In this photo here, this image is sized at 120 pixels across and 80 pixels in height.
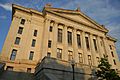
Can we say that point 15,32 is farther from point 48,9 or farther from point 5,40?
point 48,9

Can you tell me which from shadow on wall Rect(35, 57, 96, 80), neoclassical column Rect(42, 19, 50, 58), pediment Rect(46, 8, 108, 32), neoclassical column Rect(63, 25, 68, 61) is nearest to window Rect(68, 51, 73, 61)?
neoclassical column Rect(63, 25, 68, 61)

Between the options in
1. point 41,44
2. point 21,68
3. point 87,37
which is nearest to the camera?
point 21,68

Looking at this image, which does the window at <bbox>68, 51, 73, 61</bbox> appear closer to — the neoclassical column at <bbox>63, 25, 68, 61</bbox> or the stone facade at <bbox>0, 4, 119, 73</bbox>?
the stone facade at <bbox>0, 4, 119, 73</bbox>

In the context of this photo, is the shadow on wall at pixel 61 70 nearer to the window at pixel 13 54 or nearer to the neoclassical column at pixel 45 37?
the neoclassical column at pixel 45 37

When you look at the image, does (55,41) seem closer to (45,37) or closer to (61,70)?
(45,37)

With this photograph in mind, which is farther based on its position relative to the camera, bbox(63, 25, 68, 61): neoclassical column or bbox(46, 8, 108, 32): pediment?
bbox(46, 8, 108, 32): pediment

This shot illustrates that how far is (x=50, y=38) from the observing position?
28453 millimetres

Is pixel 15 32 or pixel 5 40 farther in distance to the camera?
pixel 15 32

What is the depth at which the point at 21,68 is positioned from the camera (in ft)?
78.8

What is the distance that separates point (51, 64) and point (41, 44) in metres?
11.1

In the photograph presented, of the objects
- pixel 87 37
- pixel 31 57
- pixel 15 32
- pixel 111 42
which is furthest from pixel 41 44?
pixel 111 42

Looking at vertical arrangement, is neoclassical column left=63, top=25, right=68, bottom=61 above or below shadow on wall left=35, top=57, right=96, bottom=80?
above

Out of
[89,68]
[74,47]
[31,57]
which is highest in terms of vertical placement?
[74,47]

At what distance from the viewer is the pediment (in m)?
32.8
